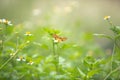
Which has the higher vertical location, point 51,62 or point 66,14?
point 66,14

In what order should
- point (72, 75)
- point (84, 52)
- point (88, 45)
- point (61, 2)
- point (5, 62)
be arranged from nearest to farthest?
point (72, 75), point (5, 62), point (84, 52), point (88, 45), point (61, 2)

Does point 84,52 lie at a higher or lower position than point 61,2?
lower

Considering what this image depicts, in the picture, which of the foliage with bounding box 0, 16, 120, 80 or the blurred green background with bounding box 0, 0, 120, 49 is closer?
the foliage with bounding box 0, 16, 120, 80

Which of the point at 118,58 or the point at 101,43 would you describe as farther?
the point at 101,43

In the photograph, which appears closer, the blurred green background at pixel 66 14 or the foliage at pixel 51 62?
the foliage at pixel 51 62

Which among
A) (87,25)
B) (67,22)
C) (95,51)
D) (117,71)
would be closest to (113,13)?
(87,25)

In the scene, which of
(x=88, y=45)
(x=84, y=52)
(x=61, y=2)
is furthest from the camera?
(x=61, y=2)

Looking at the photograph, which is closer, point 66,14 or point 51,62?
point 51,62

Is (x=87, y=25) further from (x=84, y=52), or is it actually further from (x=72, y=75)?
(x=72, y=75)
